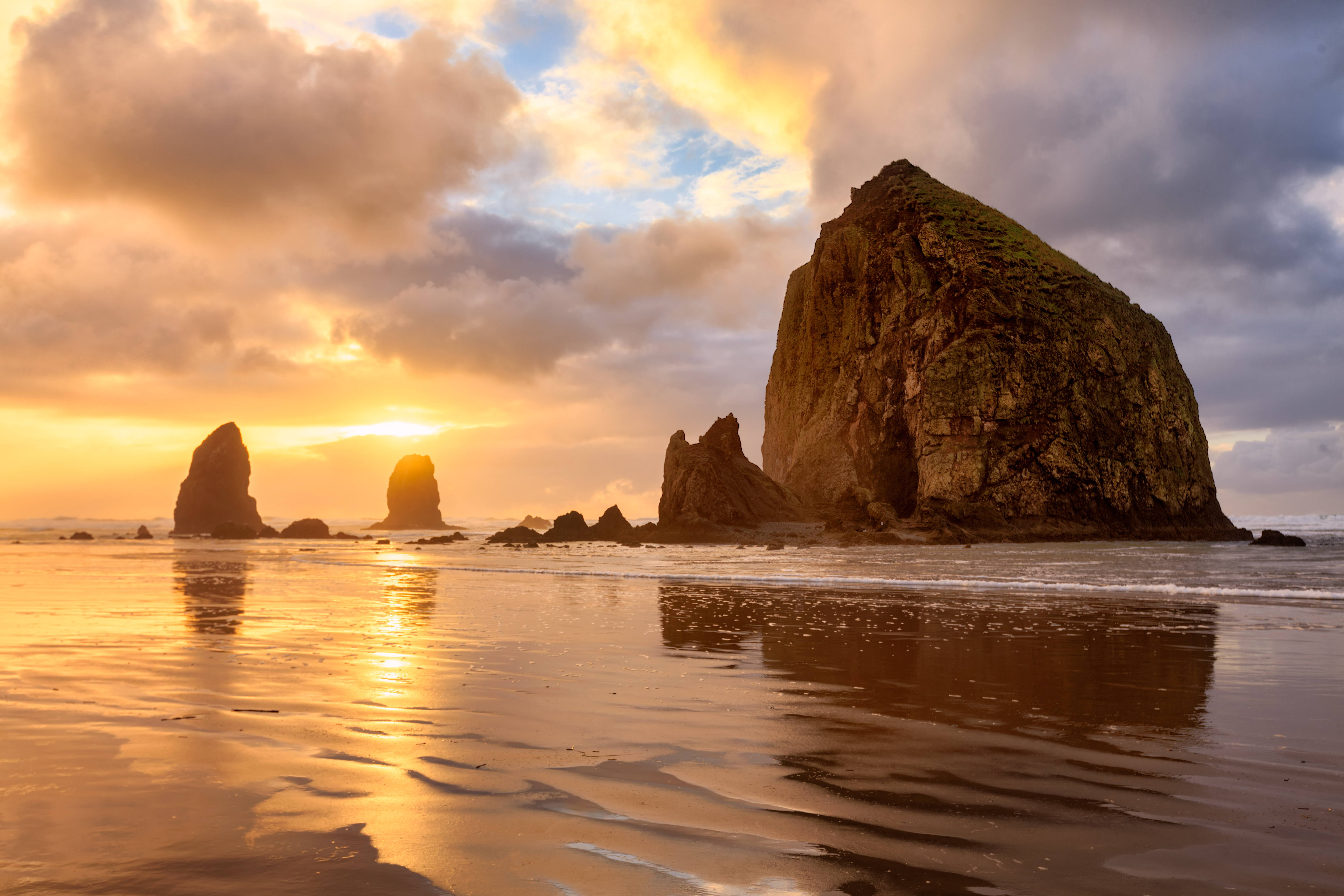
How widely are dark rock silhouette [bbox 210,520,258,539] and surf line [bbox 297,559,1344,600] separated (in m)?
73.3

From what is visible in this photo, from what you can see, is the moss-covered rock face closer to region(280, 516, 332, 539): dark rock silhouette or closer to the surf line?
the surf line

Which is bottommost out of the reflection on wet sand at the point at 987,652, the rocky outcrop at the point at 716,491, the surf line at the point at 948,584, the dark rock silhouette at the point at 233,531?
the dark rock silhouette at the point at 233,531

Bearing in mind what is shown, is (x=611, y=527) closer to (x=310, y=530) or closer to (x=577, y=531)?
(x=577, y=531)

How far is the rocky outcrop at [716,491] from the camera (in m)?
61.6

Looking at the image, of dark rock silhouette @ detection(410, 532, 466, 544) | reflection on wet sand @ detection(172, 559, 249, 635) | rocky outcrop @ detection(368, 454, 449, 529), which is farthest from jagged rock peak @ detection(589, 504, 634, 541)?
rocky outcrop @ detection(368, 454, 449, 529)

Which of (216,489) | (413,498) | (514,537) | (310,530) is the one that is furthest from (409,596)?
(413,498)

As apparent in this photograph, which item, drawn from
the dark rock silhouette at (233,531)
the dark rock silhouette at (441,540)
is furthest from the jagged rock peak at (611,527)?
the dark rock silhouette at (233,531)

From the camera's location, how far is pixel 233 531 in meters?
87.9

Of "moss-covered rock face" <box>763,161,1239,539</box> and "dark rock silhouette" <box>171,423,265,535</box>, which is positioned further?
"dark rock silhouette" <box>171,423,265,535</box>

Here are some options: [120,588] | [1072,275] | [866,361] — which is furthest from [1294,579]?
[866,361]

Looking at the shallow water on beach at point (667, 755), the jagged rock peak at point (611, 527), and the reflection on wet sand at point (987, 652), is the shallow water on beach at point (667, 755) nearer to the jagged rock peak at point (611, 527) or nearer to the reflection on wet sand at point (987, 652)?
the reflection on wet sand at point (987, 652)

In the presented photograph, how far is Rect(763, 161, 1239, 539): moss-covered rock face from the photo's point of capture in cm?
5831

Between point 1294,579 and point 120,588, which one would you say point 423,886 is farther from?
point 1294,579

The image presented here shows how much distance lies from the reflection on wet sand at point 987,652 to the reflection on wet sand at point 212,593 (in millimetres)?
6882
